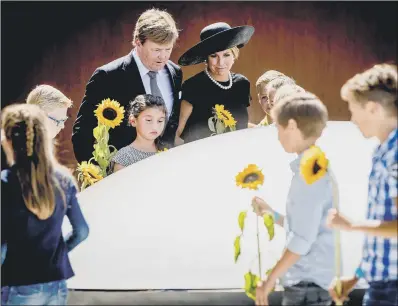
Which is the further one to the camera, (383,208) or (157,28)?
(157,28)

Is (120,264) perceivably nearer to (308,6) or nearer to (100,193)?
(100,193)

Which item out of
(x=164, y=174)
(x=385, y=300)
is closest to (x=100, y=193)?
(x=164, y=174)

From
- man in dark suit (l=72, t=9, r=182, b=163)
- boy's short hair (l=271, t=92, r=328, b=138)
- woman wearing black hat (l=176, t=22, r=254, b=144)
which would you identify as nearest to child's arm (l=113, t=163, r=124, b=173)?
man in dark suit (l=72, t=9, r=182, b=163)

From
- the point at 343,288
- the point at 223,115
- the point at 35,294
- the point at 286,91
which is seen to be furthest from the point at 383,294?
the point at 223,115

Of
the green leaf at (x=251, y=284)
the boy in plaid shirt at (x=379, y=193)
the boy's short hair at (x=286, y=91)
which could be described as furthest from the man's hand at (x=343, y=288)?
the boy's short hair at (x=286, y=91)

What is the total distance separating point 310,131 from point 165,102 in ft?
3.62

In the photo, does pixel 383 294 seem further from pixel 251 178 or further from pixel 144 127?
pixel 144 127

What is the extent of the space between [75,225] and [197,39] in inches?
54.1

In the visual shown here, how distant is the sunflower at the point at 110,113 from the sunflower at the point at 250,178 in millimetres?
872

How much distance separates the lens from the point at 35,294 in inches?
76.4

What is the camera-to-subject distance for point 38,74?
323 cm

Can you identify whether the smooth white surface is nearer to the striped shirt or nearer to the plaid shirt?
the plaid shirt

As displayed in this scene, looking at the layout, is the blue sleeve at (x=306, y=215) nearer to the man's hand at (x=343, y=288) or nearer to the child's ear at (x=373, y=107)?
the man's hand at (x=343, y=288)

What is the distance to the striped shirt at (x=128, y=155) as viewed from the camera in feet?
9.11
